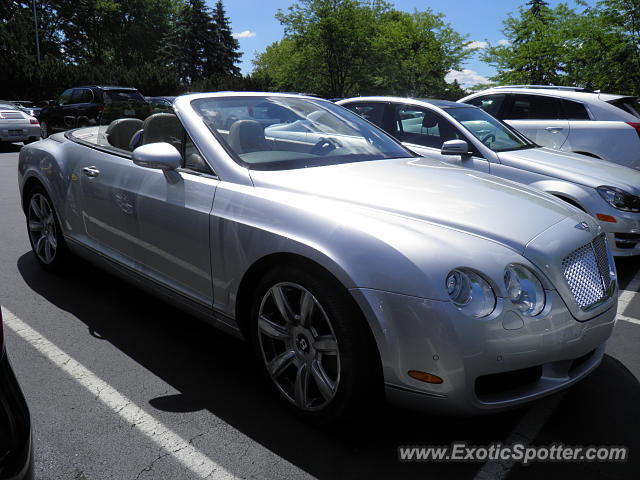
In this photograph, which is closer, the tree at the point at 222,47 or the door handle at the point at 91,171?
the door handle at the point at 91,171

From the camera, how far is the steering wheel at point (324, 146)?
3402mm

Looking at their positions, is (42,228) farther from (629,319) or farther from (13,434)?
(629,319)

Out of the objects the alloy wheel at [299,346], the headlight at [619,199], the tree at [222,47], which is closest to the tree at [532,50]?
the headlight at [619,199]

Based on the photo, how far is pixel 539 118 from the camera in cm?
842

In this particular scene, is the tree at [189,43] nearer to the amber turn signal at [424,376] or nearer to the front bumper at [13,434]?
the amber turn signal at [424,376]

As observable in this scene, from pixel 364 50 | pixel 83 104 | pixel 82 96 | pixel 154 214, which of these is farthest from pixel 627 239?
pixel 364 50

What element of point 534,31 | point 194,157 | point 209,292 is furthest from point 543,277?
point 534,31

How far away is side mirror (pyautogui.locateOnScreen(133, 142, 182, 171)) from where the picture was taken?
3.12 metres

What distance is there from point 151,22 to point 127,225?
65354 mm

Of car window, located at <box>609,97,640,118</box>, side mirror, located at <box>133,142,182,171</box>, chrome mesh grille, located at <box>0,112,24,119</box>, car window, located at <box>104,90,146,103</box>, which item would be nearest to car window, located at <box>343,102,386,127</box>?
car window, located at <box>609,97,640,118</box>

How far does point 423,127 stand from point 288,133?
3.24 metres

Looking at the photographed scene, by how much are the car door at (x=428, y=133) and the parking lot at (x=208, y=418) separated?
242 cm

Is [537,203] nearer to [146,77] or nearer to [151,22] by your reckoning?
[146,77]

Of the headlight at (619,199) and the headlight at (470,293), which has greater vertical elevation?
the headlight at (470,293)
